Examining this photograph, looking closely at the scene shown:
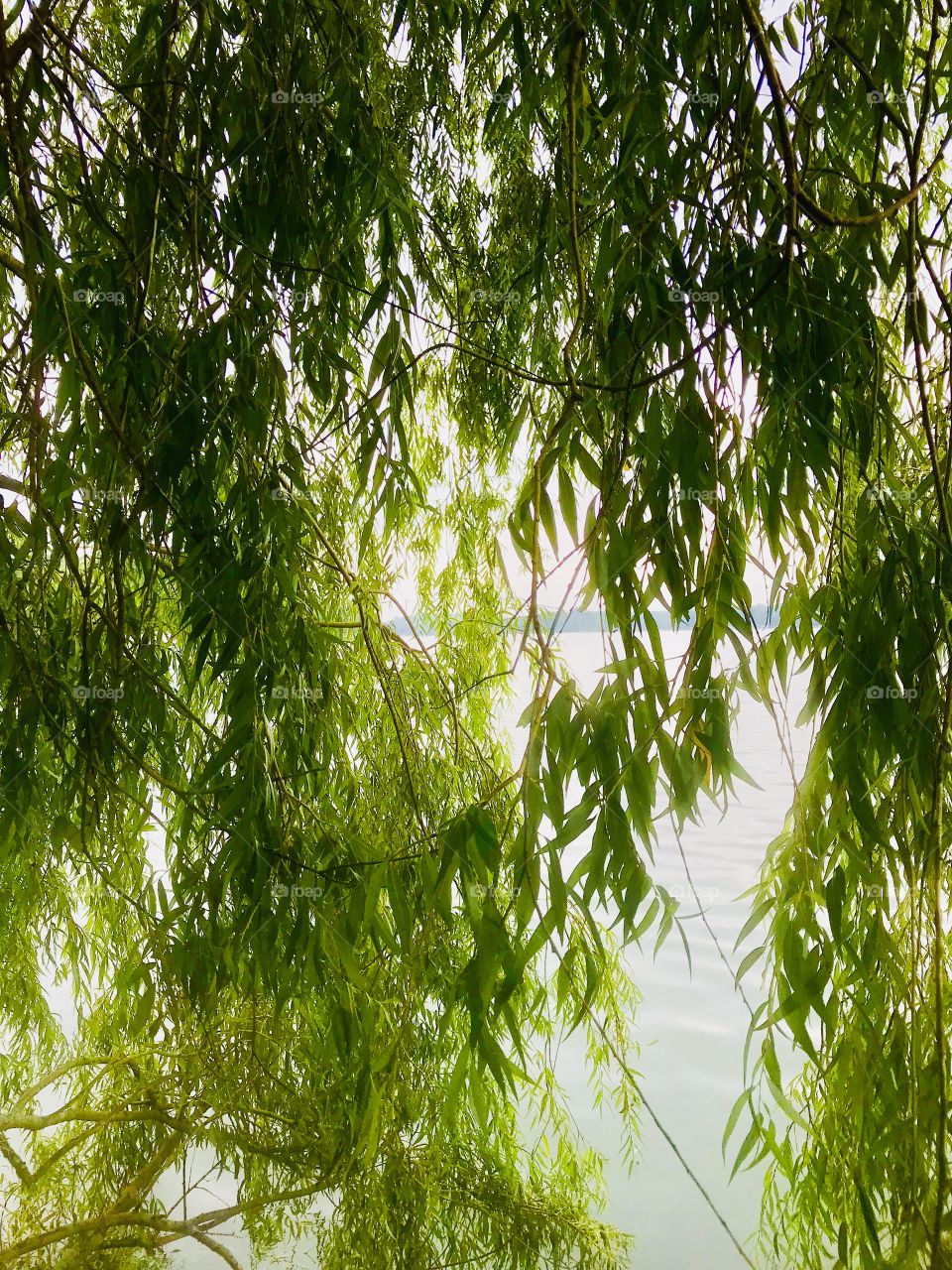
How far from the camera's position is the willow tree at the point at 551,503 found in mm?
610

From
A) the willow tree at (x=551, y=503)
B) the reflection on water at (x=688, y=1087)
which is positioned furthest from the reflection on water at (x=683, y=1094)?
the willow tree at (x=551, y=503)

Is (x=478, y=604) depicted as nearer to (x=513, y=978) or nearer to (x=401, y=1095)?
(x=401, y=1095)

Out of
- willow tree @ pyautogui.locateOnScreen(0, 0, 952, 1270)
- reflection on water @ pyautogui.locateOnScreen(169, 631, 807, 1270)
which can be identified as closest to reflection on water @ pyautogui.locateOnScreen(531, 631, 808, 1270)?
reflection on water @ pyautogui.locateOnScreen(169, 631, 807, 1270)

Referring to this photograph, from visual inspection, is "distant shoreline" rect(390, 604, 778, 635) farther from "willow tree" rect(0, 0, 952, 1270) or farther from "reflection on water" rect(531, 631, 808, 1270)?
"reflection on water" rect(531, 631, 808, 1270)

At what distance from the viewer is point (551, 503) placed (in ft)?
2.27

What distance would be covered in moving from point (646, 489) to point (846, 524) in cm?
19

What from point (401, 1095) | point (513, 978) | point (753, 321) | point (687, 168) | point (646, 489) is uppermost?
point (687, 168)

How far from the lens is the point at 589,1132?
2787mm

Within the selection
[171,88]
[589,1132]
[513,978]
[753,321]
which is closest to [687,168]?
[753,321]

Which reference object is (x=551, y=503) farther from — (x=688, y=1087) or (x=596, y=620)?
(x=688, y=1087)

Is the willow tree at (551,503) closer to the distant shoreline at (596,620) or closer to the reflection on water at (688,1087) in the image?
the distant shoreline at (596,620)

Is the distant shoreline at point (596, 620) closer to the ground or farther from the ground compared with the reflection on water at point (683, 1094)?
farther from the ground

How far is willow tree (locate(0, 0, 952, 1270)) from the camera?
0.61 metres

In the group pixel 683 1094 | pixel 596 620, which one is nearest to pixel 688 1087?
pixel 683 1094
